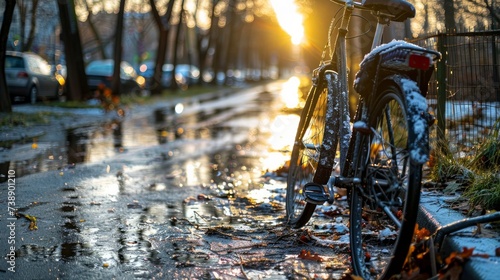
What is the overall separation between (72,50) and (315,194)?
58.0 feet

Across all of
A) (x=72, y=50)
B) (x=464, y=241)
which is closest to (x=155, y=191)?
(x=464, y=241)

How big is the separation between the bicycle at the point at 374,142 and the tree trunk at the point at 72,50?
53.6 ft

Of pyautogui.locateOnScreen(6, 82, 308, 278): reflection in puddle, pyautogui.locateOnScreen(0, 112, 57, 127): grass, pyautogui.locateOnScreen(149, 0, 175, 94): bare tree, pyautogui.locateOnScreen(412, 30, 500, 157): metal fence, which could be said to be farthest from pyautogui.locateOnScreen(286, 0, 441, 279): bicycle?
pyautogui.locateOnScreen(149, 0, 175, 94): bare tree

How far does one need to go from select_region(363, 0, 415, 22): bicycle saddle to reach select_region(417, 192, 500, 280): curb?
1.23 m

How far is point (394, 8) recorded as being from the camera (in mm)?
4371

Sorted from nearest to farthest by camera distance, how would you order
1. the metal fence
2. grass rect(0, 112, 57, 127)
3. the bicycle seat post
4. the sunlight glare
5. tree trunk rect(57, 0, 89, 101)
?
the bicycle seat post < the metal fence < grass rect(0, 112, 57, 127) < the sunlight glare < tree trunk rect(57, 0, 89, 101)

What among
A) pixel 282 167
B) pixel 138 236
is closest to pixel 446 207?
pixel 138 236

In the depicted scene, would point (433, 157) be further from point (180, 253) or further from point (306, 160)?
point (180, 253)

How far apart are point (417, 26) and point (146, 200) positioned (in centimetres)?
620

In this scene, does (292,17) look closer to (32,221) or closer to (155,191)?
(155,191)

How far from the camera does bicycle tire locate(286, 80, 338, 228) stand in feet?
15.9

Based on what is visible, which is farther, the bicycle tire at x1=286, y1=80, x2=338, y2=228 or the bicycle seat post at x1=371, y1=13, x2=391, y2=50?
the bicycle tire at x1=286, y1=80, x2=338, y2=228

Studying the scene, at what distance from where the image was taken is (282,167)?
349 inches

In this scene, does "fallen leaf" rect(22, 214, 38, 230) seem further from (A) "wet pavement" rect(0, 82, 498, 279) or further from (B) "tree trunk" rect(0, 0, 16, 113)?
(B) "tree trunk" rect(0, 0, 16, 113)
